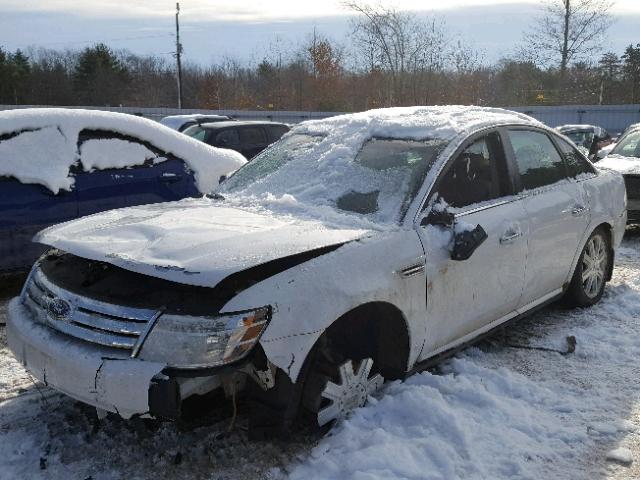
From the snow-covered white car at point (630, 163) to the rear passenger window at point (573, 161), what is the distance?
2133 mm

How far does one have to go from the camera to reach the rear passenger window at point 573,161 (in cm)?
475

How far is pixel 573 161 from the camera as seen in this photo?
15.9ft

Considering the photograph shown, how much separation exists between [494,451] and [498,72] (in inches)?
1379

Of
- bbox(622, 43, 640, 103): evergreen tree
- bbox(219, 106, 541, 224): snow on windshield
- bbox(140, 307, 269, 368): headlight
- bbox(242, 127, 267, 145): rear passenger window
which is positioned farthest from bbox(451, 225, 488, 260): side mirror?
bbox(622, 43, 640, 103): evergreen tree

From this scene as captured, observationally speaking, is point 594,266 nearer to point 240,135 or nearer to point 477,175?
point 477,175

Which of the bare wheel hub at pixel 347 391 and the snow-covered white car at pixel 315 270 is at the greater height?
the snow-covered white car at pixel 315 270

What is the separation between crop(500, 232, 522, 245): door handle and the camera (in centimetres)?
373

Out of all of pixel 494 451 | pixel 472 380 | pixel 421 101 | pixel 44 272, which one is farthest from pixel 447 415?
pixel 421 101

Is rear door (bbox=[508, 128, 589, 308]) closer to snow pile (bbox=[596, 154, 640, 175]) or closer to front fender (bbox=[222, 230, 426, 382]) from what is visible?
front fender (bbox=[222, 230, 426, 382])

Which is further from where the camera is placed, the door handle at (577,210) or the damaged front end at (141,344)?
the door handle at (577,210)

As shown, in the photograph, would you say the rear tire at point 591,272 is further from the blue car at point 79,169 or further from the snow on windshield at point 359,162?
the blue car at point 79,169

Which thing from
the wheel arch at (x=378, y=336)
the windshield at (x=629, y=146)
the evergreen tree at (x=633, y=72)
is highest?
the evergreen tree at (x=633, y=72)

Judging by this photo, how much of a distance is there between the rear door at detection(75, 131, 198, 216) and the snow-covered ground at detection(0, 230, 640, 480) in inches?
87.9

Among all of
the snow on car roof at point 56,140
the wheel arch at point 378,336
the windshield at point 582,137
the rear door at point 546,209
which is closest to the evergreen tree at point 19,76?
the windshield at point 582,137
